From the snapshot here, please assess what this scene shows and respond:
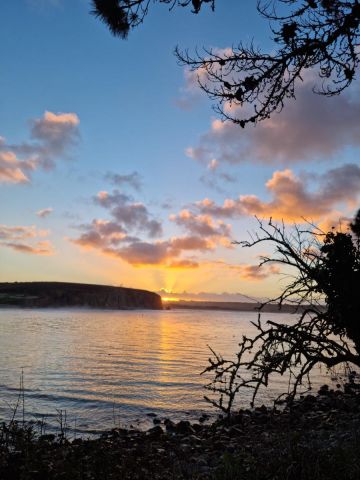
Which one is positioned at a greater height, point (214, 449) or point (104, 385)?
point (214, 449)

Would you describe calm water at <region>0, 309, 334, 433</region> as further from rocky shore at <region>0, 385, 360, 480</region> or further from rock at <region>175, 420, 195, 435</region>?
rocky shore at <region>0, 385, 360, 480</region>

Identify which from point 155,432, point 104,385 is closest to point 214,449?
point 155,432

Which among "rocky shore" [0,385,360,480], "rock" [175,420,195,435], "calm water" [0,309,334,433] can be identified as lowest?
"calm water" [0,309,334,433]

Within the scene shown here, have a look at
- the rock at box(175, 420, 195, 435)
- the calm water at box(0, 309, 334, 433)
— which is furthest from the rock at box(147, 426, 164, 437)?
the calm water at box(0, 309, 334, 433)

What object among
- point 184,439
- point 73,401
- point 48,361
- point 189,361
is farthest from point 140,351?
point 184,439

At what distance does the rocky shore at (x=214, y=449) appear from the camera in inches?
300

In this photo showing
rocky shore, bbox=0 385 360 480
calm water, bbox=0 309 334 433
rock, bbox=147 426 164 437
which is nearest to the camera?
rocky shore, bbox=0 385 360 480

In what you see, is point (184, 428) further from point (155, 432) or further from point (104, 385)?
point (104, 385)

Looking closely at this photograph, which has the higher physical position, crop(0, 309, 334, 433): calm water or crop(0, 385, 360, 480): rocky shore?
crop(0, 385, 360, 480): rocky shore

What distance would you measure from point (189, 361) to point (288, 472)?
31401mm

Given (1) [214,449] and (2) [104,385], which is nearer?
(1) [214,449]

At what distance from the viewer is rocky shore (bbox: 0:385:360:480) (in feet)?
25.0

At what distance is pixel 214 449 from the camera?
13148mm

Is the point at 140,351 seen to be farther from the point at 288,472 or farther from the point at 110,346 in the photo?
the point at 288,472
